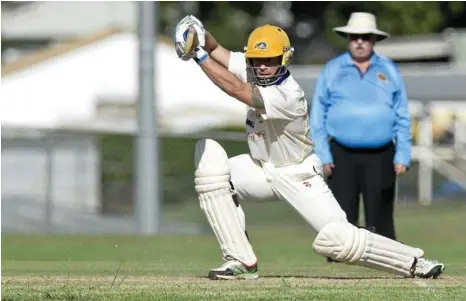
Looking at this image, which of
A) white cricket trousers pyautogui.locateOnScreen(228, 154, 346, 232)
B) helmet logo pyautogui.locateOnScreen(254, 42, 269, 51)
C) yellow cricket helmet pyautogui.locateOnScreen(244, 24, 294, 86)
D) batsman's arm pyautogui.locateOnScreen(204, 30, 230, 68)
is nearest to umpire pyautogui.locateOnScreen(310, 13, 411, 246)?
batsman's arm pyautogui.locateOnScreen(204, 30, 230, 68)

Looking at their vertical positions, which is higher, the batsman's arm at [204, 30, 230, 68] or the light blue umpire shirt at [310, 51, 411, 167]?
the batsman's arm at [204, 30, 230, 68]

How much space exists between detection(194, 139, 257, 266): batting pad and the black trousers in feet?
7.45

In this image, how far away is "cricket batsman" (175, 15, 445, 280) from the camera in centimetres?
845

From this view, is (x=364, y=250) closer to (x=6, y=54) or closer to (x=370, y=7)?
(x=370, y=7)

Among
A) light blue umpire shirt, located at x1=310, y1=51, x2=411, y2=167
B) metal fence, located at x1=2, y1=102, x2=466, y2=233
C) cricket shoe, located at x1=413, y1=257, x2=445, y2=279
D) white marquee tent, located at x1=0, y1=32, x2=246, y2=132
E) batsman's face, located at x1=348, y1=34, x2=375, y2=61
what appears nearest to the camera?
cricket shoe, located at x1=413, y1=257, x2=445, y2=279

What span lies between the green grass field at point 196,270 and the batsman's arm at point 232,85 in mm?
1163

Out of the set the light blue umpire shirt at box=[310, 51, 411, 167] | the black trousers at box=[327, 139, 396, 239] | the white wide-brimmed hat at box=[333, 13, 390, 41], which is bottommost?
the black trousers at box=[327, 139, 396, 239]

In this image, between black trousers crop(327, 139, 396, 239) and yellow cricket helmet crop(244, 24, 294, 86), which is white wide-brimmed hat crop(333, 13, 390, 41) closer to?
black trousers crop(327, 139, 396, 239)

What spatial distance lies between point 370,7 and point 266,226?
26.0 meters

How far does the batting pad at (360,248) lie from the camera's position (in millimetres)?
8492

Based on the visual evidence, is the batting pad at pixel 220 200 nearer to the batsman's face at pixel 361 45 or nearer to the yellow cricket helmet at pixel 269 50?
the yellow cricket helmet at pixel 269 50

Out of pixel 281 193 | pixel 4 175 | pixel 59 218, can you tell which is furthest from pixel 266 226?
pixel 281 193

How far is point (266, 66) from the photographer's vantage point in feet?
27.9

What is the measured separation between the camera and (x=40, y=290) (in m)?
7.71
